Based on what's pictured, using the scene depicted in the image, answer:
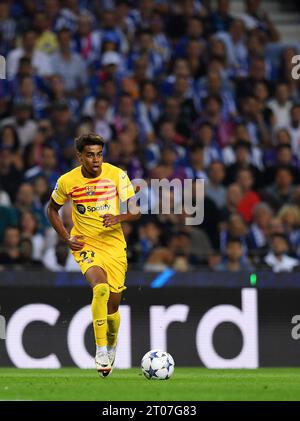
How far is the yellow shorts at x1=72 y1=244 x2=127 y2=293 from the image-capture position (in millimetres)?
11703

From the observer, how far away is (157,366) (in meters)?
11.6

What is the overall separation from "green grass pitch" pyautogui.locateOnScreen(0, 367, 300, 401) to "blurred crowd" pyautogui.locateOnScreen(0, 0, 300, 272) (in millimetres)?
2758

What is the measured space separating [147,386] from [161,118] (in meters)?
8.03

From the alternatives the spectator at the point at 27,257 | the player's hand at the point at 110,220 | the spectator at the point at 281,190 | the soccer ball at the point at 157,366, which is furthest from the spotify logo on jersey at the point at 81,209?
the spectator at the point at 281,190

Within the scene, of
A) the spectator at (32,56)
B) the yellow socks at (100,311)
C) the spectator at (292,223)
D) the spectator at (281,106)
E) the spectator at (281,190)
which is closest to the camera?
the yellow socks at (100,311)

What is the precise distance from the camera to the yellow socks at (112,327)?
1184 centimetres

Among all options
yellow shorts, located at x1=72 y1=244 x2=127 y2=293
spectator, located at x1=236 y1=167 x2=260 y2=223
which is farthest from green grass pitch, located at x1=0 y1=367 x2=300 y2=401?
spectator, located at x1=236 y1=167 x2=260 y2=223

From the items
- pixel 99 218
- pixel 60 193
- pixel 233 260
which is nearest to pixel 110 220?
pixel 99 218

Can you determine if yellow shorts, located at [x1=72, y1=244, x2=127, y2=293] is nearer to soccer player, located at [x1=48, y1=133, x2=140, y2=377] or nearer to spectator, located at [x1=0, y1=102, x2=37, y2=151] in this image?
soccer player, located at [x1=48, y1=133, x2=140, y2=377]

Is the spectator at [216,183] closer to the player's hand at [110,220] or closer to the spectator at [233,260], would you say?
the spectator at [233,260]

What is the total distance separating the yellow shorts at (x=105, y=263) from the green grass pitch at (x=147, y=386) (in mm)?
891

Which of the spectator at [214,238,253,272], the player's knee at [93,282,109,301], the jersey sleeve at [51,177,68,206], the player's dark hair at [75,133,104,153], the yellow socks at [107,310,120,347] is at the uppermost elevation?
the player's dark hair at [75,133,104,153]
